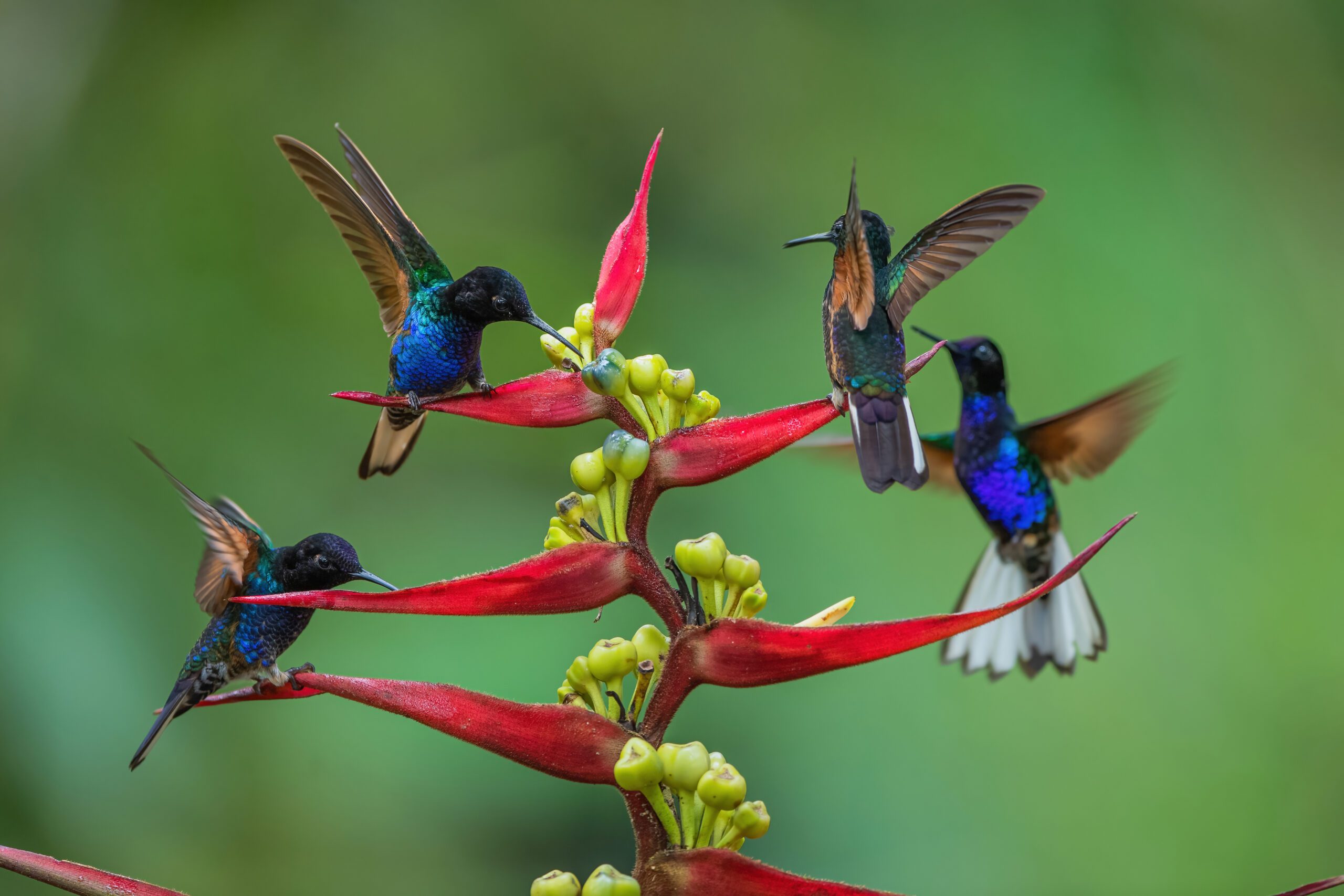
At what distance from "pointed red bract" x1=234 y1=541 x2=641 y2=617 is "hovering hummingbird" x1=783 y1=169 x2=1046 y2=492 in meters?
0.27

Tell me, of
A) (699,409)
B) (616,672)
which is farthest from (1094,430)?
(616,672)

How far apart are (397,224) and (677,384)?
52 centimetres

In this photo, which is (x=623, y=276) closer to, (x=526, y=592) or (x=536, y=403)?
(x=536, y=403)

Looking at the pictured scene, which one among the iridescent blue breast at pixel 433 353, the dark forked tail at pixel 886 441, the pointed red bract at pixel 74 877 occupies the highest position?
the iridescent blue breast at pixel 433 353

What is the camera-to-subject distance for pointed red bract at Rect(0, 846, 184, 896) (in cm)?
63

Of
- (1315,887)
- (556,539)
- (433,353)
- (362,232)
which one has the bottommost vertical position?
(1315,887)

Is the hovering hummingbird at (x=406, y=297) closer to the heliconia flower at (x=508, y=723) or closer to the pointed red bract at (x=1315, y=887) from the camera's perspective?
the heliconia flower at (x=508, y=723)

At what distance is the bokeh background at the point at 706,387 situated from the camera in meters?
1.82

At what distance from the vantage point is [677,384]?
29.8 inches

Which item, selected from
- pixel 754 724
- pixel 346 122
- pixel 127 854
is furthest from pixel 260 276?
pixel 754 724

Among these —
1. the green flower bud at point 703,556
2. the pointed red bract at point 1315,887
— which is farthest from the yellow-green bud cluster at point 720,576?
the pointed red bract at point 1315,887

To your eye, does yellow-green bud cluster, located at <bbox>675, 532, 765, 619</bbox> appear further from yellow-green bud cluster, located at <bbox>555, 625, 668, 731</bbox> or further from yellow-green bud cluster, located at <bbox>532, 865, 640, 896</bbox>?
yellow-green bud cluster, located at <bbox>532, 865, 640, 896</bbox>

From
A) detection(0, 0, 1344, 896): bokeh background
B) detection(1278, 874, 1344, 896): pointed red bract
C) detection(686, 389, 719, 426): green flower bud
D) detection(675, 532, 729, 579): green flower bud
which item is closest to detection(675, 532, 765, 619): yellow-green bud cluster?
detection(675, 532, 729, 579): green flower bud

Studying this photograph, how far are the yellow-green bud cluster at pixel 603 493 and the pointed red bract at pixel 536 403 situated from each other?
46 millimetres
